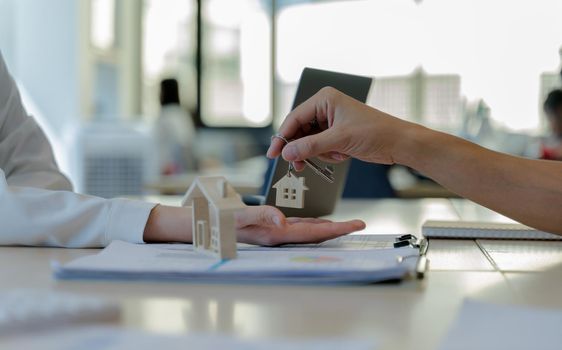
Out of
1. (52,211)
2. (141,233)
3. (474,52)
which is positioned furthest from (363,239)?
(474,52)

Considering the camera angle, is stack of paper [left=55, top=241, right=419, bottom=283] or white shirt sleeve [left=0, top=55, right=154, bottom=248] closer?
stack of paper [left=55, top=241, right=419, bottom=283]

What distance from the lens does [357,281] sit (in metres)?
0.76

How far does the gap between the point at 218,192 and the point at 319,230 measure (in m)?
0.21

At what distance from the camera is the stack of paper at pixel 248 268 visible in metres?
0.76

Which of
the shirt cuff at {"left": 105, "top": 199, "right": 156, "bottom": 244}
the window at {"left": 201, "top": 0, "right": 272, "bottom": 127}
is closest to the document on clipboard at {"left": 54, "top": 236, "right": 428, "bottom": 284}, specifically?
the shirt cuff at {"left": 105, "top": 199, "right": 156, "bottom": 244}

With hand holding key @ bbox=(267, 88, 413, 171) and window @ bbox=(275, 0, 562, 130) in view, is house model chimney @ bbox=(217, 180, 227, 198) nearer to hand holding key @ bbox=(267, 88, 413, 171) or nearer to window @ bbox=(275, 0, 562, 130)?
hand holding key @ bbox=(267, 88, 413, 171)

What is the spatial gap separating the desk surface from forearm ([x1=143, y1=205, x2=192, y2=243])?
3.7 inches

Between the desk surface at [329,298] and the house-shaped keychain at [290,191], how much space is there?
0.74 feet

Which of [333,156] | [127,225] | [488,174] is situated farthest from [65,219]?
[488,174]

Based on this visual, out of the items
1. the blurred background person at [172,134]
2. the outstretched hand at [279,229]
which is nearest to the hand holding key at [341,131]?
the outstretched hand at [279,229]

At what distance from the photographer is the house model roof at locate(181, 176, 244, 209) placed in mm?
851

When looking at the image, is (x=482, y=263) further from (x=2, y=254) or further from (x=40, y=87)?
(x=40, y=87)

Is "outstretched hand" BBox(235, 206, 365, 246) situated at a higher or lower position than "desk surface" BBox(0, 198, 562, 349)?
higher

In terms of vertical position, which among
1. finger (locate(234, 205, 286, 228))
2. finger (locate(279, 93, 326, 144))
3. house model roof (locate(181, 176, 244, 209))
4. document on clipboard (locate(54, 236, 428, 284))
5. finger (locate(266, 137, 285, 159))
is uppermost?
finger (locate(279, 93, 326, 144))
